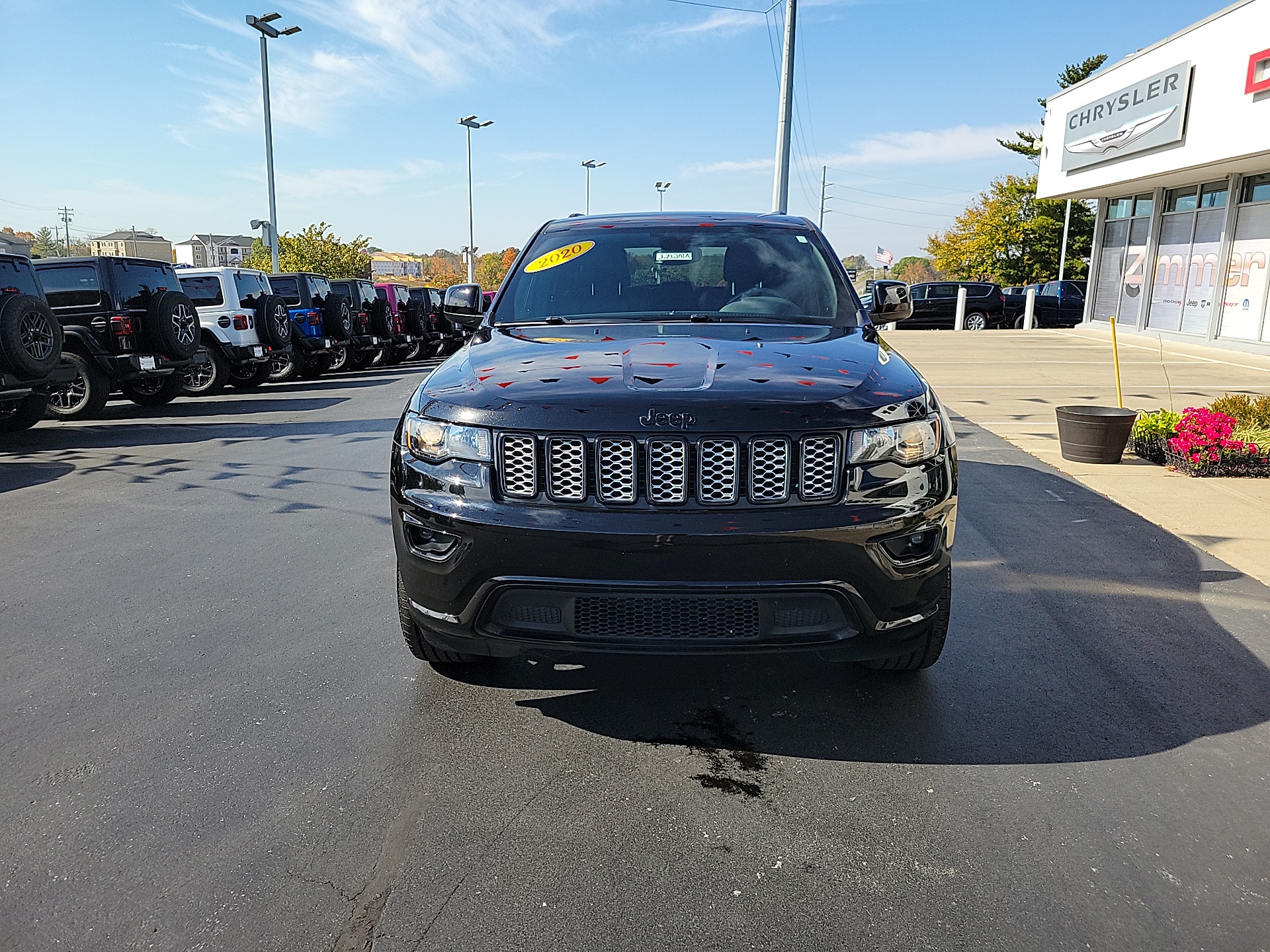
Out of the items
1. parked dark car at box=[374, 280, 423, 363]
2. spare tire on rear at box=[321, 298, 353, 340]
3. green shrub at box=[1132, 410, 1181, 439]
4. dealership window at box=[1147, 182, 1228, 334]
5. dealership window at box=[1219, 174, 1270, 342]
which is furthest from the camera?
parked dark car at box=[374, 280, 423, 363]

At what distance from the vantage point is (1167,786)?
2.92m

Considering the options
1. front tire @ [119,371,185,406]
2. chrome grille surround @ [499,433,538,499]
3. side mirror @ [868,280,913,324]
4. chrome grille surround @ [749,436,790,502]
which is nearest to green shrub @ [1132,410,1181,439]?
side mirror @ [868,280,913,324]

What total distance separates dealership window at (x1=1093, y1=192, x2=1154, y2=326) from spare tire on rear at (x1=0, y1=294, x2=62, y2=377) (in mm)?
24024

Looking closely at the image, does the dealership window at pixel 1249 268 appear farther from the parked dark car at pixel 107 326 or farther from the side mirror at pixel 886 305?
the parked dark car at pixel 107 326

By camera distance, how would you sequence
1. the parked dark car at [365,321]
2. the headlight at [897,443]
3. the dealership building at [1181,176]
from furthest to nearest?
the parked dark car at [365,321]
the dealership building at [1181,176]
the headlight at [897,443]

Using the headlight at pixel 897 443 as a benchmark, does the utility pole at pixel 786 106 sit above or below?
above

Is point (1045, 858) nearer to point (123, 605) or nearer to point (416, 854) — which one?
point (416, 854)

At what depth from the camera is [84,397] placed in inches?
468

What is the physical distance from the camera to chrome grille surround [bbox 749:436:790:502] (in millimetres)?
2830

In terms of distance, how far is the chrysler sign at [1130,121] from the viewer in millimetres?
20781

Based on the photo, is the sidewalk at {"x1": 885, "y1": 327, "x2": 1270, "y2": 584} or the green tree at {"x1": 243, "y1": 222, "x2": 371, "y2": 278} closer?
the sidewalk at {"x1": 885, "y1": 327, "x2": 1270, "y2": 584}

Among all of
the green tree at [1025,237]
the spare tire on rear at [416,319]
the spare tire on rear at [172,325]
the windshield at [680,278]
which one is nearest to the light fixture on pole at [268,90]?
the spare tire on rear at [416,319]

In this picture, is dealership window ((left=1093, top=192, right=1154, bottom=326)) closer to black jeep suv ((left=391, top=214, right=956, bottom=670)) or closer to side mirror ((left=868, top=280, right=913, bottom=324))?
side mirror ((left=868, top=280, right=913, bottom=324))

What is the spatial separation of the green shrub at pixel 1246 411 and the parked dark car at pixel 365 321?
1547cm
